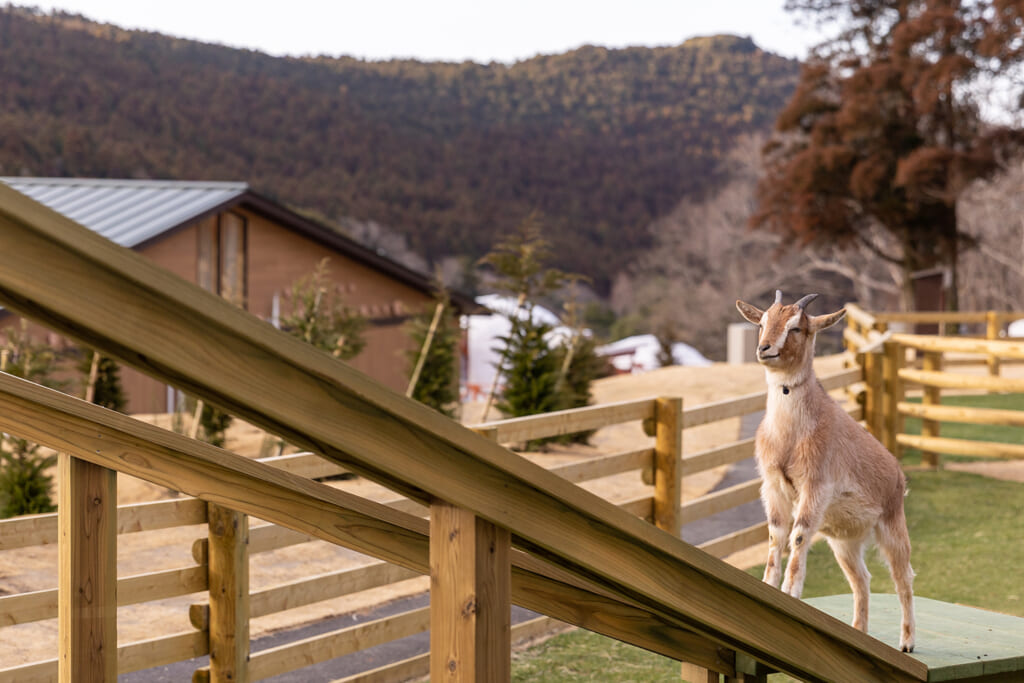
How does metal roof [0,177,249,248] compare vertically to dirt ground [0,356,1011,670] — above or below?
above

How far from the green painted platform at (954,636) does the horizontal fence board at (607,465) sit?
238 centimetres

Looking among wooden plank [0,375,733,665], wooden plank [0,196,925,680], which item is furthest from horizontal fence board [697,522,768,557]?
wooden plank [0,196,925,680]

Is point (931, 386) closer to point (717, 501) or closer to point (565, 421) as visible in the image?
point (717, 501)

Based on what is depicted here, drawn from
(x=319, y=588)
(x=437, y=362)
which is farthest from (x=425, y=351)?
(x=319, y=588)

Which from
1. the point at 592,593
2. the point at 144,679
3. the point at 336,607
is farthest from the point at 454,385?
the point at 592,593

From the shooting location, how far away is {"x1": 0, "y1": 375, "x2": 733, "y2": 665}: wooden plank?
177 centimetres

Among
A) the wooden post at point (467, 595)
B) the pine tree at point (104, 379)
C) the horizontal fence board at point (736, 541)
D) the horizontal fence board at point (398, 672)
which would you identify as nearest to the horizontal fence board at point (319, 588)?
the horizontal fence board at point (398, 672)

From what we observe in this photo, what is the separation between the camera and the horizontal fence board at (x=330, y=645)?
4.29m

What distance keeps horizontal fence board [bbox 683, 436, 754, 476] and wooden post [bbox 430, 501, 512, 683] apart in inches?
189

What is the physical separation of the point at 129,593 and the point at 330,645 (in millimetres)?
1027

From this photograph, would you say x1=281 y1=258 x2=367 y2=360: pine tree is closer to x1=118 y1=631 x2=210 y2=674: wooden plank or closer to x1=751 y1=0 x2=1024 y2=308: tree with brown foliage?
x1=118 y1=631 x2=210 y2=674: wooden plank

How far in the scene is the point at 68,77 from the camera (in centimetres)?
6706

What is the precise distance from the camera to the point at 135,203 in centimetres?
1825

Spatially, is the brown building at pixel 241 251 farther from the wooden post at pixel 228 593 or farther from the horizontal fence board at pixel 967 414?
the wooden post at pixel 228 593
